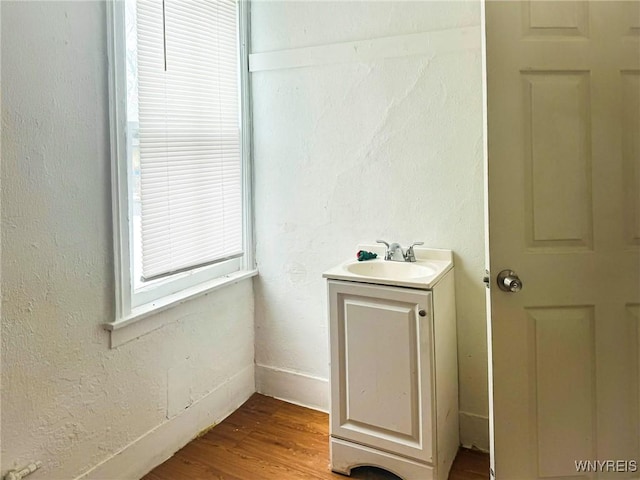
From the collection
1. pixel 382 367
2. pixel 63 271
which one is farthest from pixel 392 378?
pixel 63 271

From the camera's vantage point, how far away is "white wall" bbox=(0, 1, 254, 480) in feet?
4.78

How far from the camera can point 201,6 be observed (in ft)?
7.38

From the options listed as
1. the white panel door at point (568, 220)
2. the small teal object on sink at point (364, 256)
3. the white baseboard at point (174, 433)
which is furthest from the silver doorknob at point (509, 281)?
the white baseboard at point (174, 433)

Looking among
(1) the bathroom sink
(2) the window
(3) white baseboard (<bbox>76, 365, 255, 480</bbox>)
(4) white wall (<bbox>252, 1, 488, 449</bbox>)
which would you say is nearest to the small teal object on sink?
(1) the bathroom sink

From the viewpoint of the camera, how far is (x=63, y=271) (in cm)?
162

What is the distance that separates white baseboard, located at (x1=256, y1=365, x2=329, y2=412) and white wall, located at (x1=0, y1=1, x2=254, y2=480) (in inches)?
29.0

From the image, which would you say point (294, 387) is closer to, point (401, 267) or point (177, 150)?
point (401, 267)

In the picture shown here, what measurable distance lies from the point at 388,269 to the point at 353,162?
1.97ft

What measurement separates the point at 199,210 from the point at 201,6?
103 centimetres

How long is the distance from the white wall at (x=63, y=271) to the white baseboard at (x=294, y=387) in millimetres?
736

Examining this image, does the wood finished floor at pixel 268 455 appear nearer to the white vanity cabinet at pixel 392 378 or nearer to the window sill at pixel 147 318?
the white vanity cabinet at pixel 392 378

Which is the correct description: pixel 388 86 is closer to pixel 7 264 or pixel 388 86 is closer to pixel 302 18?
pixel 302 18

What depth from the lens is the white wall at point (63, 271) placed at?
1.46m

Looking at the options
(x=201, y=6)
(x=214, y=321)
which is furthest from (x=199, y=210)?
(x=201, y=6)
